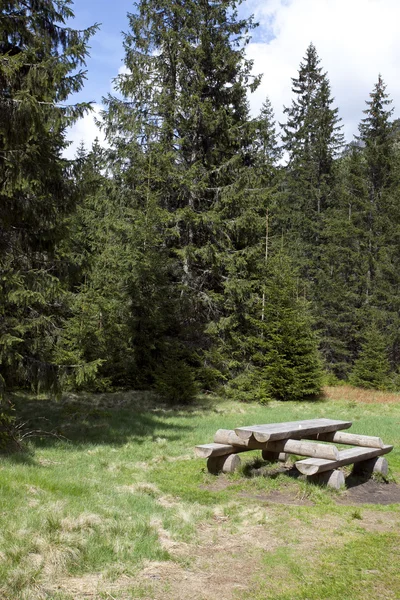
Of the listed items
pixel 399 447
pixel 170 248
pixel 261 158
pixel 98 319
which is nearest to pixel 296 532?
pixel 399 447

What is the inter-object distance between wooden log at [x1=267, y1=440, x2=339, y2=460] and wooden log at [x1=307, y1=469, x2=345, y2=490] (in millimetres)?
220

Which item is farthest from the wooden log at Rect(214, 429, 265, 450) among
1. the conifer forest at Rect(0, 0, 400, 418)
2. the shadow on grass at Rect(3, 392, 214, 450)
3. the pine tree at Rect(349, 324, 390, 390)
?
the pine tree at Rect(349, 324, 390, 390)

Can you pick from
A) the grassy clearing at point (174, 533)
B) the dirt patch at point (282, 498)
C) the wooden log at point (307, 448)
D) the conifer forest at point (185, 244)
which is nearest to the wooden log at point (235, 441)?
the wooden log at point (307, 448)

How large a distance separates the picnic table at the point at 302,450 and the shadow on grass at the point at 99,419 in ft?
10.2

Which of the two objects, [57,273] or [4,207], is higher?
[4,207]

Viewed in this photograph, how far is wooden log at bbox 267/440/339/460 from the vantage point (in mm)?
7398

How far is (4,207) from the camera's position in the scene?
9.84 metres

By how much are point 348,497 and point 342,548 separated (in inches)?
87.0

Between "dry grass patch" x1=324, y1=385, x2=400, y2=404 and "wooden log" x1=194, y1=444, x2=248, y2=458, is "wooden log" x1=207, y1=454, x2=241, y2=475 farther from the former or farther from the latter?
"dry grass patch" x1=324, y1=385, x2=400, y2=404

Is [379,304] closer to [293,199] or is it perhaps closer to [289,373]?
[293,199]

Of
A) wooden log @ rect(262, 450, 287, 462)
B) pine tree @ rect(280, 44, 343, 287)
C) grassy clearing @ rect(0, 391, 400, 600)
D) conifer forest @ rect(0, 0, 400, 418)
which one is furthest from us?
pine tree @ rect(280, 44, 343, 287)

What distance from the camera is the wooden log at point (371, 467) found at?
8.22 m

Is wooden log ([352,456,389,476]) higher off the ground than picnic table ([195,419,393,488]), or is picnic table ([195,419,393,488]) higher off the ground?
picnic table ([195,419,393,488])

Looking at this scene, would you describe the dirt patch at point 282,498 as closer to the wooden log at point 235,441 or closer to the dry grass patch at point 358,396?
the wooden log at point 235,441
